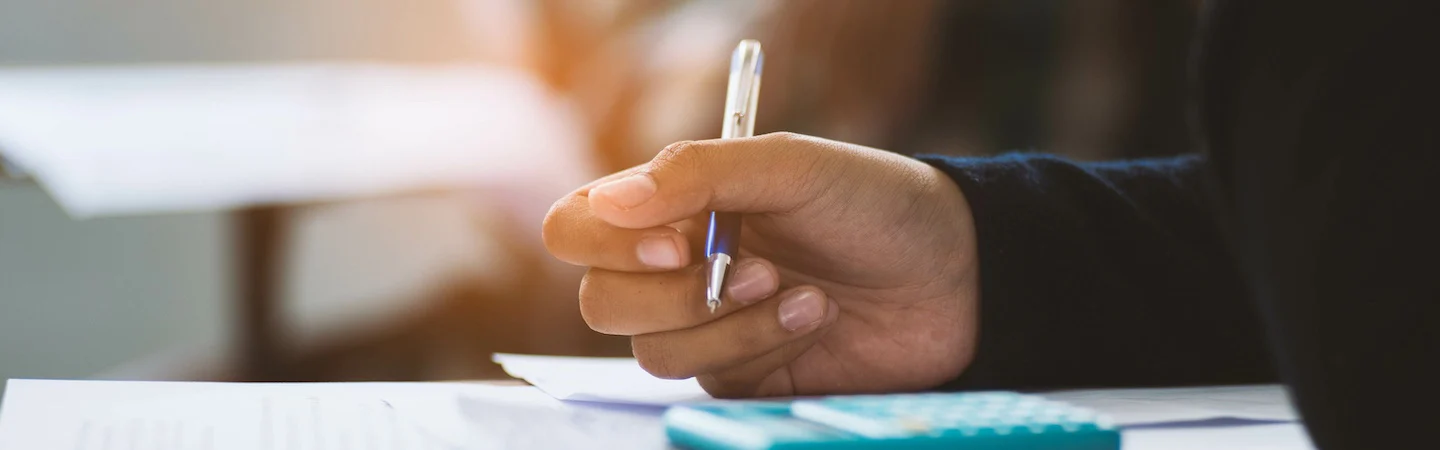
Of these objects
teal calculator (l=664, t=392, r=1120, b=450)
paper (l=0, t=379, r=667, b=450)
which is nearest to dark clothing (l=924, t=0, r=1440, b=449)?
teal calculator (l=664, t=392, r=1120, b=450)

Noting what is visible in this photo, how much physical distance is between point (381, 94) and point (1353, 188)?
1576mm

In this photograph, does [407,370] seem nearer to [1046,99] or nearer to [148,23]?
[148,23]

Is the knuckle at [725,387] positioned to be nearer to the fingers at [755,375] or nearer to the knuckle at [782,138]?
the fingers at [755,375]

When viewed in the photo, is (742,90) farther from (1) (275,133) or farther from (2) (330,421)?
(1) (275,133)

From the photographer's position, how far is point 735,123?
0.60 metres

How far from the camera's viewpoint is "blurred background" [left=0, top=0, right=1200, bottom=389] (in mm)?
1506

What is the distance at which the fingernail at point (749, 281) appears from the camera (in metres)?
0.55

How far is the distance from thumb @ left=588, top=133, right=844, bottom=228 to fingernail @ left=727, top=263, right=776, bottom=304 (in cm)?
3

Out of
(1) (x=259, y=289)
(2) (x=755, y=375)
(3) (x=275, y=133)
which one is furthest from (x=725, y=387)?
(1) (x=259, y=289)

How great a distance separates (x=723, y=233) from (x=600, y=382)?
0.31ft

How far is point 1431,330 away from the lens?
0.95 feet

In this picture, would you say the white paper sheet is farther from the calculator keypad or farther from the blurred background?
the blurred background

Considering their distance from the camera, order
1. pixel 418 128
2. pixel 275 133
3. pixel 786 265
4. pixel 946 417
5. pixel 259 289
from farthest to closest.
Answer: pixel 418 128 → pixel 259 289 → pixel 275 133 → pixel 786 265 → pixel 946 417

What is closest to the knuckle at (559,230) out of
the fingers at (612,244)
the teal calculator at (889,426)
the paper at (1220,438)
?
the fingers at (612,244)
